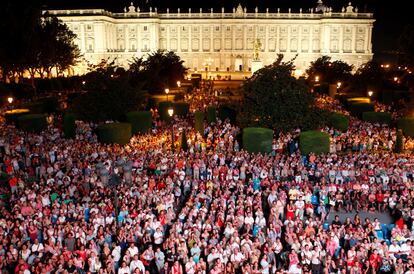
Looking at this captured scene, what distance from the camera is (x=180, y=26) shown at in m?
118

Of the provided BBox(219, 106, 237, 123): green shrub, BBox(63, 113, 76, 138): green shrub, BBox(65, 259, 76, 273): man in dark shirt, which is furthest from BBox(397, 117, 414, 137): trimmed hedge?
BBox(65, 259, 76, 273): man in dark shirt

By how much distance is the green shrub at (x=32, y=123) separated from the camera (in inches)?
1470

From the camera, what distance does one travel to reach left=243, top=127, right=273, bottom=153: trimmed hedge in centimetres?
3244

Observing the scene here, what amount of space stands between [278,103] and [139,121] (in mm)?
12198

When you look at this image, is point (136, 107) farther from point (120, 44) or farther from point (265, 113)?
point (120, 44)

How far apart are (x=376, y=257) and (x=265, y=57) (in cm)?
10445

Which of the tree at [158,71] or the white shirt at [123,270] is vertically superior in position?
the tree at [158,71]

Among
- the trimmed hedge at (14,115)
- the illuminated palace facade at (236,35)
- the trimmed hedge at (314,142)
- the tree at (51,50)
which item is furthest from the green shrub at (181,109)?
the illuminated palace facade at (236,35)

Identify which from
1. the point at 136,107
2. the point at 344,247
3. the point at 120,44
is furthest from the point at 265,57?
the point at 344,247

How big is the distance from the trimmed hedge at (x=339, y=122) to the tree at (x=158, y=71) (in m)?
27.7

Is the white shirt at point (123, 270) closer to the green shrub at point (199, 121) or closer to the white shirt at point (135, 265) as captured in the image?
the white shirt at point (135, 265)

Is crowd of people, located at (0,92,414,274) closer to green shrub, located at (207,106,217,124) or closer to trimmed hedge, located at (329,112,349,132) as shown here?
trimmed hedge, located at (329,112,349,132)

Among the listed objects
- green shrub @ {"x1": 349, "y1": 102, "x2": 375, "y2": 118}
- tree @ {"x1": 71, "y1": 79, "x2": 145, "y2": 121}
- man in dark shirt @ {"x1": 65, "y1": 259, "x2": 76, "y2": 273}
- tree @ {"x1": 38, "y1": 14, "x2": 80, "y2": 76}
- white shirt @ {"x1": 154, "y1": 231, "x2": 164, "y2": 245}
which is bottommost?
man in dark shirt @ {"x1": 65, "y1": 259, "x2": 76, "y2": 273}

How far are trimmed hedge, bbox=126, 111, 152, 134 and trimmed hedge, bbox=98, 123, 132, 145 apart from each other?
12.1ft
